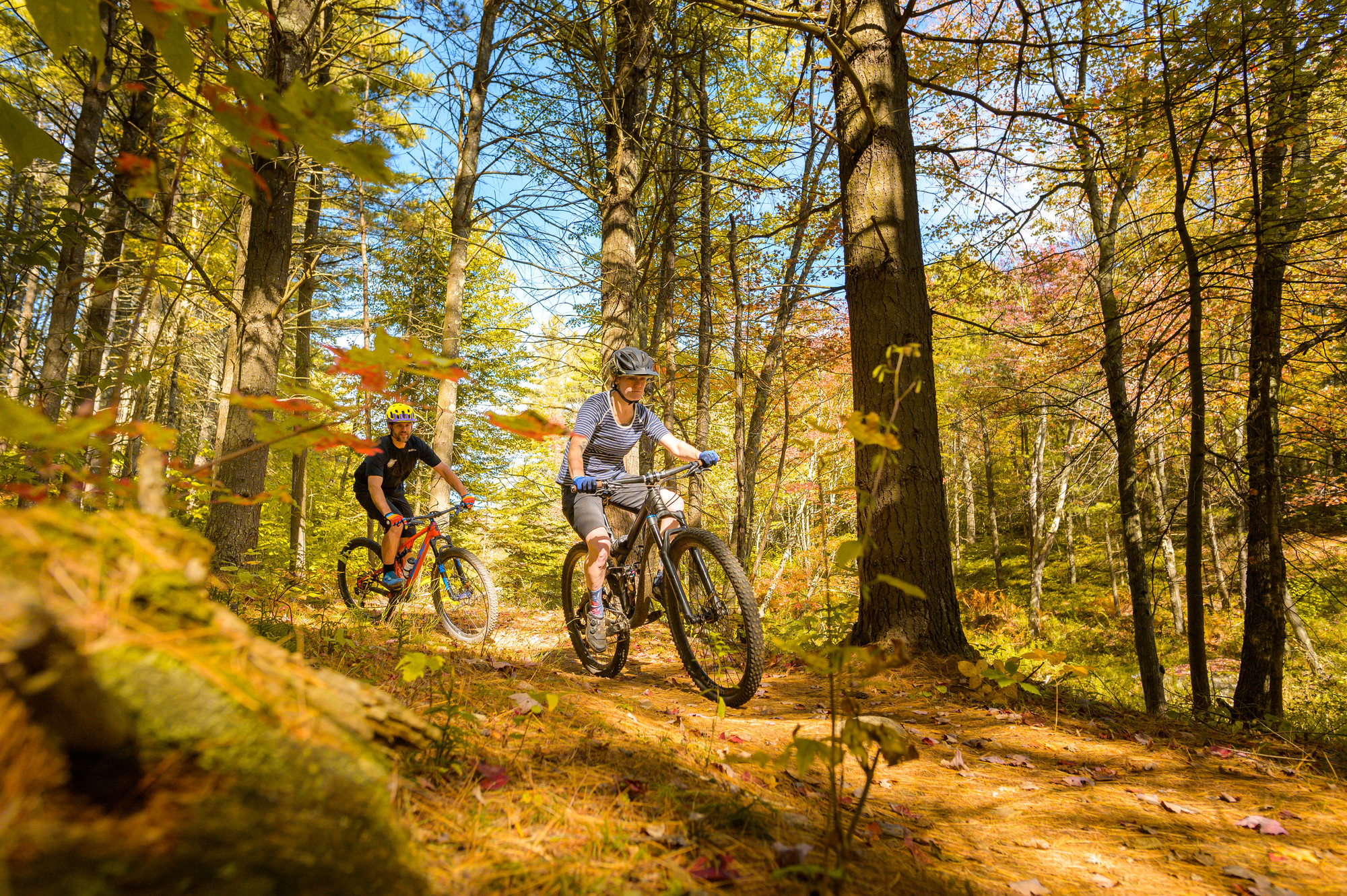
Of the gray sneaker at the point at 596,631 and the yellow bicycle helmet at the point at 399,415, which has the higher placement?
the yellow bicycle helmet at the point at 399,415

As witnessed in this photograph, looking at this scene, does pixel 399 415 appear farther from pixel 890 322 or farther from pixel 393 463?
pixel 890 322

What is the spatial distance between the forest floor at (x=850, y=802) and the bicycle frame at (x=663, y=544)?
585 millimetres

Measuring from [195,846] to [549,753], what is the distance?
1.44m

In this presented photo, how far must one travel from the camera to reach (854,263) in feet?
14.8

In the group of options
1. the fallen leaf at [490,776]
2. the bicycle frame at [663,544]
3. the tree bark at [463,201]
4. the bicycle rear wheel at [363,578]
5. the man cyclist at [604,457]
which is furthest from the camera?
the tree bark at [463,201]

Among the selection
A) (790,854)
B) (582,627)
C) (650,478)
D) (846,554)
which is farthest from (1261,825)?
(582,627)

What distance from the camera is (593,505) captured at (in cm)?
412

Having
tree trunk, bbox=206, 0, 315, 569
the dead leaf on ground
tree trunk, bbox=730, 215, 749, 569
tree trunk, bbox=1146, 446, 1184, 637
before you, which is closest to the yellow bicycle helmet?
tree trunk, bbox=206, 0, 315, 569

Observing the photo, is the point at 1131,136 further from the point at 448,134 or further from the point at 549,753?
the point at 448,134

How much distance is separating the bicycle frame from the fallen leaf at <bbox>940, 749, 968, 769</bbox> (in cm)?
131

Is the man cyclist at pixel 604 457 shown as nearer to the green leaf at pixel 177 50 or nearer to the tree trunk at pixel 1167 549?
the green leaf at pixel 177 50

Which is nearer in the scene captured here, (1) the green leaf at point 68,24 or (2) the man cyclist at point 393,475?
(1) the green leaf at point 68,24

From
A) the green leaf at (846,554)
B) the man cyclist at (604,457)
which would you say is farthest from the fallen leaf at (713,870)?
the man cyclist at (604,457)

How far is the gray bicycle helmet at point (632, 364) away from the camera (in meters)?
4.05
